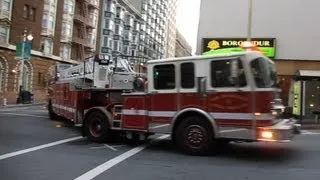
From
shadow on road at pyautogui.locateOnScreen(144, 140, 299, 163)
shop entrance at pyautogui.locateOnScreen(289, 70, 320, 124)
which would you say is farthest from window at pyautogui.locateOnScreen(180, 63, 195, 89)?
shop entrance at pyautogui.locateOnScreen(289, 70, 320, 124)

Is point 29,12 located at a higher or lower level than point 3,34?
higher

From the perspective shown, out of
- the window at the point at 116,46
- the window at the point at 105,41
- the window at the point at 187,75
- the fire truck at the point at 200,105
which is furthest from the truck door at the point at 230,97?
the window at the point at 116,46

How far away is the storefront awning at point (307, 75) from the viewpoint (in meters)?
26.2

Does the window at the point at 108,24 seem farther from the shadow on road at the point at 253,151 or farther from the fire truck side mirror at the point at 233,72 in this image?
the fire truck side mirror at the point at 233,72

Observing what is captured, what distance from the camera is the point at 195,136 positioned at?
12.6 m

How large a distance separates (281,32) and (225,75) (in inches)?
645

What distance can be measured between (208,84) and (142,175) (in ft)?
10.9

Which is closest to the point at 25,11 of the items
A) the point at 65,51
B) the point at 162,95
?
the point at 65,51

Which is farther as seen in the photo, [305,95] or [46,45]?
[46,45]

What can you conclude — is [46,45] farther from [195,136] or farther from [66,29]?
[195,136]

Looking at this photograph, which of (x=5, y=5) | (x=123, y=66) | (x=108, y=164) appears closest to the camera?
(x=108, y=164)

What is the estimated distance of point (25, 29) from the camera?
5509cm

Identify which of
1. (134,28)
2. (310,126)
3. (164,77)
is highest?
(134,28)

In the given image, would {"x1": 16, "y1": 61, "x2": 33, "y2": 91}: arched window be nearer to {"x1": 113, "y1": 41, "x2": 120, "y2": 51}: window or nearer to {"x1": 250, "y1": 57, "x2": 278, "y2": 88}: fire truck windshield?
{"x1": 113, "y1": 41, "x2": 120, "y2": 51}: window
